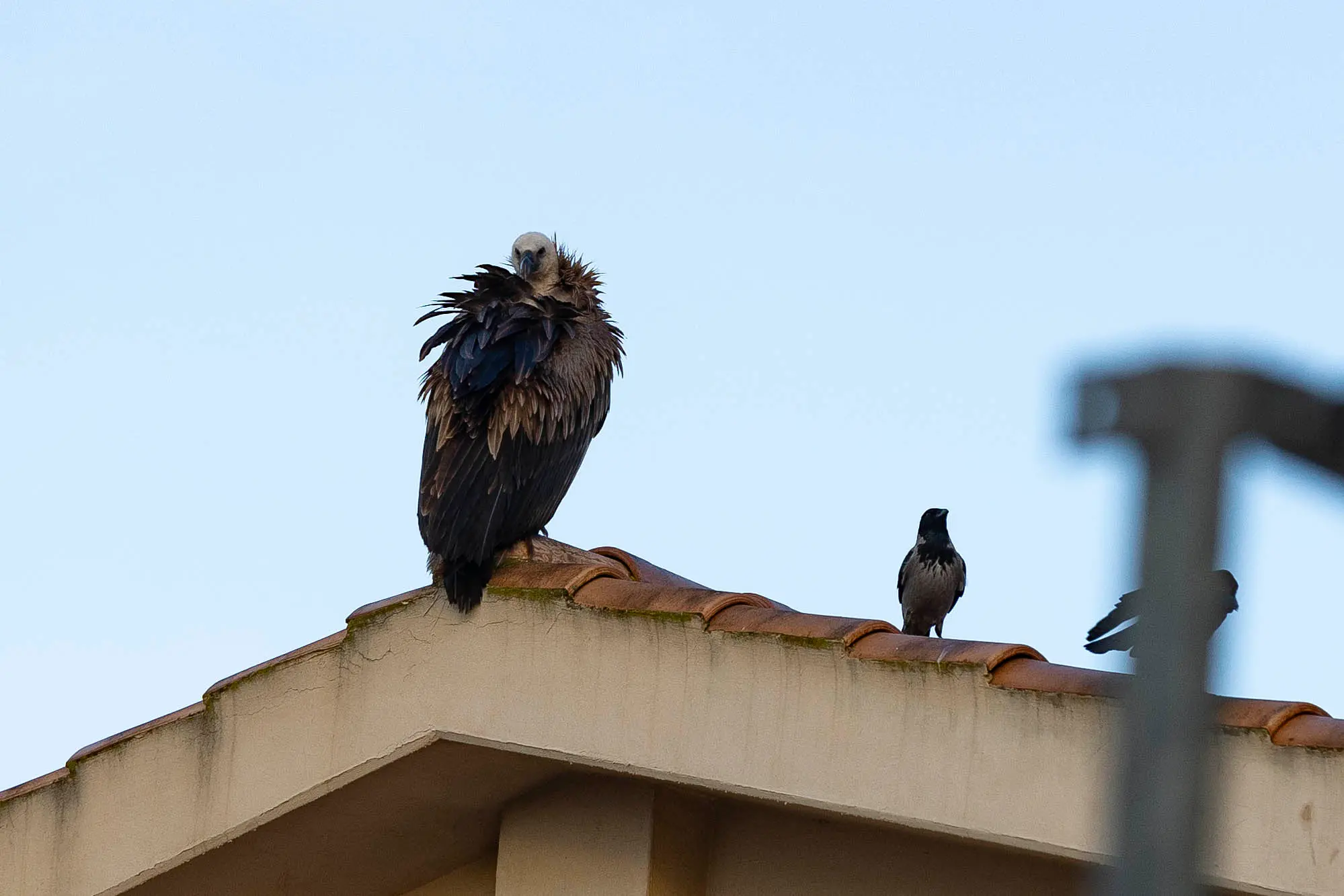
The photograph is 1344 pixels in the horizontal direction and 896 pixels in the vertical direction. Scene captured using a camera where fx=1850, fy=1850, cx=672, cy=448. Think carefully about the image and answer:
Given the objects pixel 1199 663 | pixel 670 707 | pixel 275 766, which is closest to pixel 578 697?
pixel 670 707

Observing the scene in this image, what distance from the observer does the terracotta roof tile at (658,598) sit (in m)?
5.22

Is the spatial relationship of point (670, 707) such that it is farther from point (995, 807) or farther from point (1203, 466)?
point (1203, 466)

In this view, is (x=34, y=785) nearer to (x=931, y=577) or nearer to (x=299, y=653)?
(x=299, y=653)

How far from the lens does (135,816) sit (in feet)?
20.4

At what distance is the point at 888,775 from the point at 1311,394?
321 centimetres

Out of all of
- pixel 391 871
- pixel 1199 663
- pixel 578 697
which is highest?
pixel 1199 663

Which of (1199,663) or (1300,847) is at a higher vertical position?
(1199,663)

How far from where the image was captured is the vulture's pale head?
760cm

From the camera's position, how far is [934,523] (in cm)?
920

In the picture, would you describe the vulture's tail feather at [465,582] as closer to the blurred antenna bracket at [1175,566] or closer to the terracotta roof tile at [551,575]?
the terracotta roof tile at [551,575]

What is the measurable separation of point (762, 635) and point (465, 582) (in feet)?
3.97

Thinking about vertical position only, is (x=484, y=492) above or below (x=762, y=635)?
above

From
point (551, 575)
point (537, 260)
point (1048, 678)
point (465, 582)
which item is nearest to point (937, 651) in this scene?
point (1048, 678)

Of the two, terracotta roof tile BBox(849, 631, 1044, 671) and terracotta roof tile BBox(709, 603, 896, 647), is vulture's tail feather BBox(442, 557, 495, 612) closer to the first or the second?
terracotta roof tile BBox(709, 603, 896, 647)
